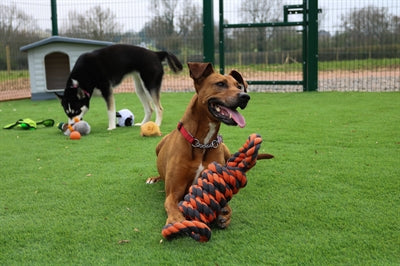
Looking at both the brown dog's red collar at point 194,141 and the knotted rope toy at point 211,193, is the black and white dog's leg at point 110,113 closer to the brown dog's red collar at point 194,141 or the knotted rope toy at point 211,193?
the brown dog's red collar at point 194,141

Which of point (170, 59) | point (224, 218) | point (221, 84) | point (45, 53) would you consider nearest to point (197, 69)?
point (221, 84)

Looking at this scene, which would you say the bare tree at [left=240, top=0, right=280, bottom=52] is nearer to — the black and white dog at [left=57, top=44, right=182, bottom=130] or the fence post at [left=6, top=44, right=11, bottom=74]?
the black and white dog at [left=57, top=44, right=182, bottom=130]

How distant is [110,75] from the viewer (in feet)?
20.9

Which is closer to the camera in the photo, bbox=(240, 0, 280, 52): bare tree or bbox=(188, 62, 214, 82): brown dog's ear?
bbox=(188, 62, 214, 82): brown dog's ear

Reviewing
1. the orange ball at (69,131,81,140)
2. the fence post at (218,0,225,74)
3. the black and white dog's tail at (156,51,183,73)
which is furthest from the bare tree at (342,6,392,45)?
the orange ball at (69,131,81,140)

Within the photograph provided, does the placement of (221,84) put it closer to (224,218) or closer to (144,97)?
(224,218)

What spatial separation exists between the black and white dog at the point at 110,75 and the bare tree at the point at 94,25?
6242 millimetres

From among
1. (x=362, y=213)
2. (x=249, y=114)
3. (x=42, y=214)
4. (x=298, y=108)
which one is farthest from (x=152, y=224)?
(x=298, y=108)

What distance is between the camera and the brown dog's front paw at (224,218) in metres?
2.41

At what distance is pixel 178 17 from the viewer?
1182 centimetres

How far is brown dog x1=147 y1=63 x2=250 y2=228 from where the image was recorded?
264 centimetres

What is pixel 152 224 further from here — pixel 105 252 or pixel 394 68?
pixel 394 68

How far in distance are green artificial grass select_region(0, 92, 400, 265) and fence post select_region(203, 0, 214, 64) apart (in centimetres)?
580

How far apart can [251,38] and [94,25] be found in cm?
466
